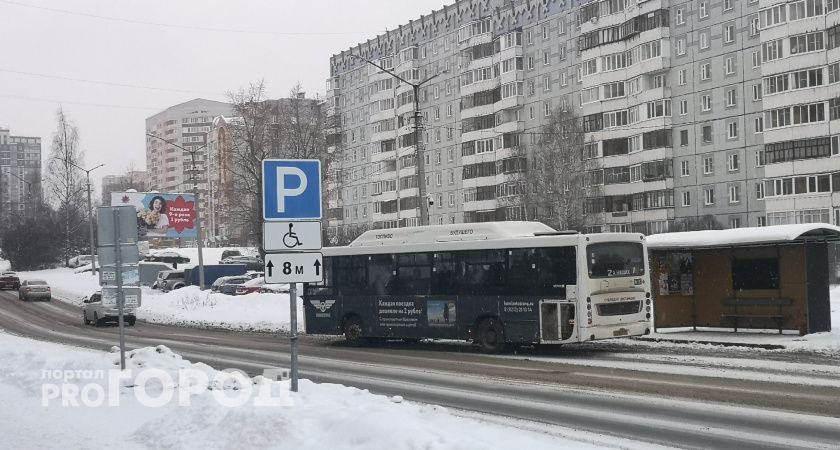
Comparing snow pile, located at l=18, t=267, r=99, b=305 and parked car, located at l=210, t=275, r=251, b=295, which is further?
snow pile, located at l=18, t=267, r=99, b=305

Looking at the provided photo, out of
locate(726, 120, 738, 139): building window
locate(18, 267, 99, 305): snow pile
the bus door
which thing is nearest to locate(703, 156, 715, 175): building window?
locate(726, 120, 738, 139): building window

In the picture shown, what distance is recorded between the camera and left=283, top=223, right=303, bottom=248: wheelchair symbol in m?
10.2

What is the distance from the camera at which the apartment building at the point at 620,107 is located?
189ft

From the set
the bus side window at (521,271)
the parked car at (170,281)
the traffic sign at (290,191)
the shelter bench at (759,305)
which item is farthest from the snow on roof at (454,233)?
the parked car at (170,281)

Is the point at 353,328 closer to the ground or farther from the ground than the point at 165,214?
closer to the ground

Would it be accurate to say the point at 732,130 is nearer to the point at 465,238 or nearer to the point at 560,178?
the point at 560,178

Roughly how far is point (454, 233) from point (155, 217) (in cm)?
4263

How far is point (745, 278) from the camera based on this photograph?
73.7 feet

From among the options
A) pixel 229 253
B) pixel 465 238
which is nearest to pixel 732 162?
pixel 465 238

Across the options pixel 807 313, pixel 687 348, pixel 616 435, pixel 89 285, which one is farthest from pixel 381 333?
pixel 89 285

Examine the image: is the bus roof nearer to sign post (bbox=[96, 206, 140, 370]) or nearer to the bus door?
the bus door

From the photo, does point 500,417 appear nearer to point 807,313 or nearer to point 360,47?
point 807,313

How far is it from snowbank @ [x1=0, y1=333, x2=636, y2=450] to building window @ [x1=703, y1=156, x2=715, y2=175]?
5713 centimetres

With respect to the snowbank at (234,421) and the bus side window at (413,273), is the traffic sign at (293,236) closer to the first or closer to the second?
the snowbank at (234,421)
